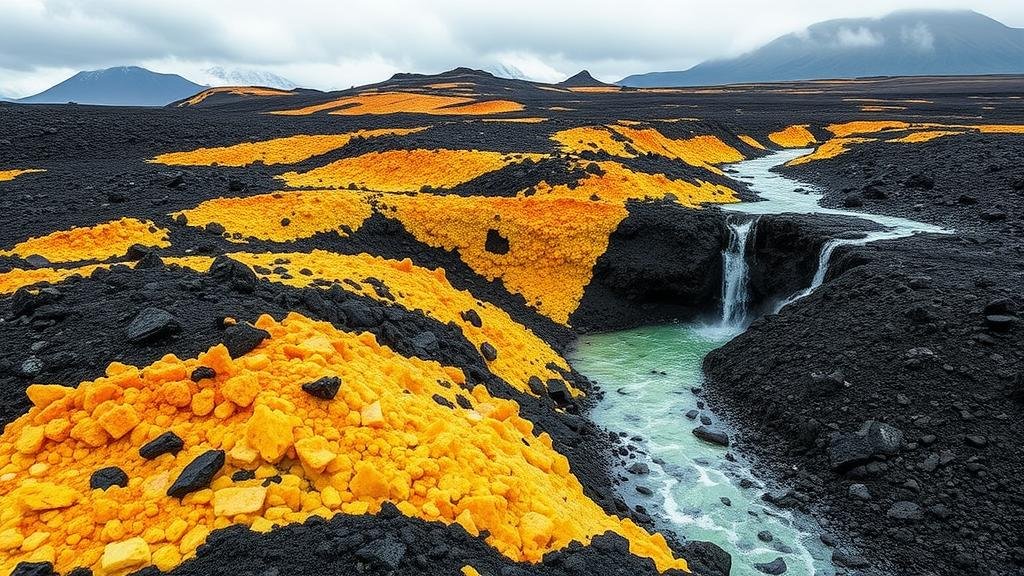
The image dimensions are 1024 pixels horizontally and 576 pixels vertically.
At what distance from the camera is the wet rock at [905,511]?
36.0 ft

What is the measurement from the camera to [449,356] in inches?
535

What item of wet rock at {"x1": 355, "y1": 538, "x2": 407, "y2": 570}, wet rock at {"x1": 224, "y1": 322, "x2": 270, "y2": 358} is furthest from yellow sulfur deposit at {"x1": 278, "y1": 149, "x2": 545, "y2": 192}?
wet rock at {"x1": 355, "y1": 538, "x2": 407, "y2": 570}

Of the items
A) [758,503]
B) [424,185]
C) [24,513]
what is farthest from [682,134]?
[24,513]

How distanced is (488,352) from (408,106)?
57342 millimetres

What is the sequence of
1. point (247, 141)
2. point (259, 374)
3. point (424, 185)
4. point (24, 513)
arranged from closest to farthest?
point (24, 513) → point (259, 374) → point (424, 185) → point (247, 141)

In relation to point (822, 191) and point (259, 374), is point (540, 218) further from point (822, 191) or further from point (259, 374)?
point (822, 191)

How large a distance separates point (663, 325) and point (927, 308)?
28.0 feet

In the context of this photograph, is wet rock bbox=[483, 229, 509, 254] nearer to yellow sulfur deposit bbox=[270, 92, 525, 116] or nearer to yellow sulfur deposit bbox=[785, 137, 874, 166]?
yellow sulfur deposit bbox=[785, 137, 874, 166]

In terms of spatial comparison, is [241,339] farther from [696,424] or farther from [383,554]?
[696,424]

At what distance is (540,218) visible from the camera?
22.8m

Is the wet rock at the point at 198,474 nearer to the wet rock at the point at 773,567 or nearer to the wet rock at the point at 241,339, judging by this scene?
the wet rock at the point at 241,339

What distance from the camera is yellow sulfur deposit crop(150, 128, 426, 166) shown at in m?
30.4

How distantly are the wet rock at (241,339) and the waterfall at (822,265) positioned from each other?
16960 mm

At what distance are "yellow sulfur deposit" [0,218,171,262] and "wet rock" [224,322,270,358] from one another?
30.6ft
